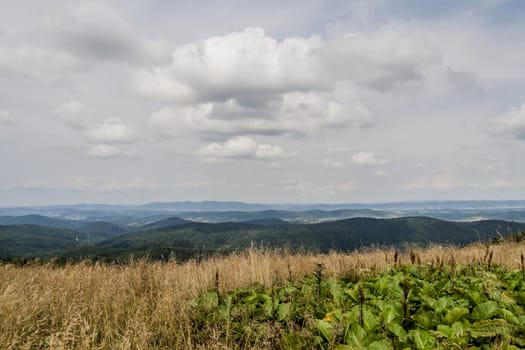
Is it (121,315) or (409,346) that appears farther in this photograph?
(121,315)

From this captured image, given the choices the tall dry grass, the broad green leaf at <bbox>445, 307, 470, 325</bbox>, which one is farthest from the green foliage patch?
the tall dry grass

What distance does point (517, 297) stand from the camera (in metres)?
4.25

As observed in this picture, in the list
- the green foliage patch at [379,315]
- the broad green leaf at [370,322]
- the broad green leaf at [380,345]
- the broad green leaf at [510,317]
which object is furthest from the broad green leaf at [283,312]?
the broad green leaf at [510,317]

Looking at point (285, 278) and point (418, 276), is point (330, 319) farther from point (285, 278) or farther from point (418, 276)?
point (285, 278)

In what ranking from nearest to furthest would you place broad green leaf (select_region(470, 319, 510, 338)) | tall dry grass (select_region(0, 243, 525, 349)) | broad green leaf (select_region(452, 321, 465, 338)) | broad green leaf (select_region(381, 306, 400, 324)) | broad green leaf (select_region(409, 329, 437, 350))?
1. broad green leaf (select_region(409, 329, 437, 350))
2. broad green leaf (select_region(470, 319, 510, 338))
3. broad green leaf (select_region(452, 321, 465, 338))
4. broad green leaf (select_region(381, 306, 400, 324))
5. tall dry grass (select_region(0, 243, 525, 349))

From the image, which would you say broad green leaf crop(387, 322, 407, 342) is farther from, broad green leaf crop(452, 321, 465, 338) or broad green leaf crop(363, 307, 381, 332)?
broad green leaf crop(452, 321, 465, 338)

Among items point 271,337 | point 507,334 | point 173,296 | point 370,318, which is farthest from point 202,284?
point 507,334

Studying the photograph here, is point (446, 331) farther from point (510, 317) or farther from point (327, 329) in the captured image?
point (327, 329)

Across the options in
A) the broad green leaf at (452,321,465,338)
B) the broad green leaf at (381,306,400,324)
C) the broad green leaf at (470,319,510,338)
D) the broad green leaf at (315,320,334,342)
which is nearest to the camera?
the broad green leaf at (470,319,510,338)

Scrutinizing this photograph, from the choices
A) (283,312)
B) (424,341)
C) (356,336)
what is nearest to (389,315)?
(356,336)

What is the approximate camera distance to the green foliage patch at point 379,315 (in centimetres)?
320

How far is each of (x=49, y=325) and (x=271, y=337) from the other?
3.90 meters

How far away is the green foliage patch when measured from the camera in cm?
320

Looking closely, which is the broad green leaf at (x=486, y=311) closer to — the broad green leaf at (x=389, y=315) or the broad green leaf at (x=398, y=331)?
the broad green leaf at (x=389, y=315)
